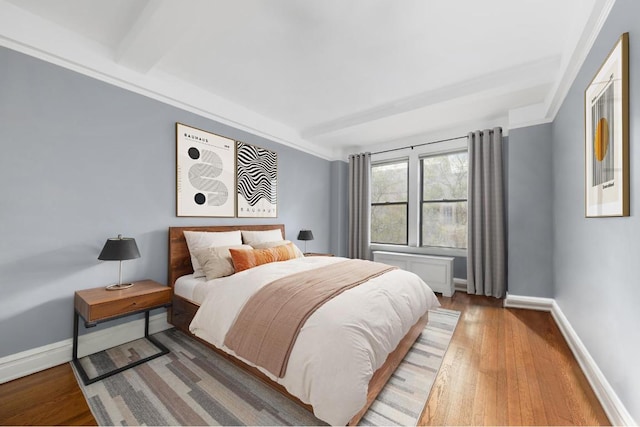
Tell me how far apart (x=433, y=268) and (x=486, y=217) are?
1047mm

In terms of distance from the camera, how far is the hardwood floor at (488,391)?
1.51 m

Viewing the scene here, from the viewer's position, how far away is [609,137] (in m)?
1.55

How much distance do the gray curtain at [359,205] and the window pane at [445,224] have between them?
3.41ft

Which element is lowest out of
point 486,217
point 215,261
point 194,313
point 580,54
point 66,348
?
point 66,348

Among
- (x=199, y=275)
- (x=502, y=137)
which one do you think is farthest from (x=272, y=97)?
(x=502, y=137)

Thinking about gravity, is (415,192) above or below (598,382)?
above

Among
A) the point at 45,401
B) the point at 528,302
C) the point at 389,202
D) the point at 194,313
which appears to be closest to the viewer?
the point at 45,401

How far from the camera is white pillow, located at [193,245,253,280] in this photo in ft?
8.38

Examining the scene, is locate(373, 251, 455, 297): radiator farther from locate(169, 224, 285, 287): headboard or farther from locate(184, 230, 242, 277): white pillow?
locate(169, 224, 285, 287): headboard

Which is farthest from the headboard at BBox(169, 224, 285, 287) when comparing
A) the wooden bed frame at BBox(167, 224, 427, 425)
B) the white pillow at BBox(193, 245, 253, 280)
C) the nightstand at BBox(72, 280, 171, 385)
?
the nightstand at BBox(72, 280, 171, 385)

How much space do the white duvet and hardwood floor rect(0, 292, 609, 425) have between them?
0.46 metres

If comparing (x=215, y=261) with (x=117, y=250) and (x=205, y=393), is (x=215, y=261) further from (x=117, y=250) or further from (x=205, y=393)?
(x=205, y=393)

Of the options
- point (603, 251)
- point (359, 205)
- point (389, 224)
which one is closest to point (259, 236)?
point (359, 205)

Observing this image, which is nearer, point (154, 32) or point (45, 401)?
point (45, 401)
